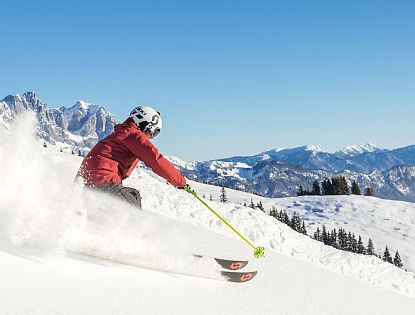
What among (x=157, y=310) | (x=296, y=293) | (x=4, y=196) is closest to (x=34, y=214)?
(x=4, y=196)

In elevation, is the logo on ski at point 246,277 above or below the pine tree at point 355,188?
below

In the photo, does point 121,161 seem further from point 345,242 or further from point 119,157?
point 345,242

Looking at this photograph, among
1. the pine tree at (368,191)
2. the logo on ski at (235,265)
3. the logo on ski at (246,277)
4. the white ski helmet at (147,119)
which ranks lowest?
the logo on ski at (246,277)

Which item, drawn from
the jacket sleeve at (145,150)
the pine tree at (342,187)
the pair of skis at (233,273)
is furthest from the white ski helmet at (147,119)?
the pine tree at (342,187)

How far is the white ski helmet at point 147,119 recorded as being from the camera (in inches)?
275

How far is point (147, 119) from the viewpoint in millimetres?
6992

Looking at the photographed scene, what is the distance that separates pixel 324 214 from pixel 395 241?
834 inches

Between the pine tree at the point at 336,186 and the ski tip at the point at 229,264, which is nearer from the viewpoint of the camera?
the ski tip at the point at 229,264

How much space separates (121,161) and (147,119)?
79 centimetres

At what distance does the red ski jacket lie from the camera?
6535 millimetres

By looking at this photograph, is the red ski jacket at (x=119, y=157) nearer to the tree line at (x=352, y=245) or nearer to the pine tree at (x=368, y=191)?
the tree line at (x=352, y=245)

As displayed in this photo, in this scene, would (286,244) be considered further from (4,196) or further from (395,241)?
(395,241)

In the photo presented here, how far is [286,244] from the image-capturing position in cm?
1762

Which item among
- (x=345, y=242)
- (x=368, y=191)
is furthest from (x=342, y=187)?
(x=345, y=242)
